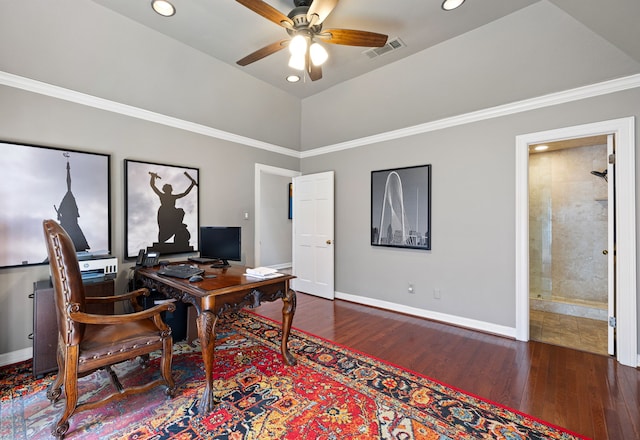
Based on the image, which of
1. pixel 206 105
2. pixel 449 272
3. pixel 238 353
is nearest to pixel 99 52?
pixel 206 105

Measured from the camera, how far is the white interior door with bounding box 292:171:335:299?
4643 mm

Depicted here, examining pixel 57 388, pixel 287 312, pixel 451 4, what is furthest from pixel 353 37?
pixel 57 388

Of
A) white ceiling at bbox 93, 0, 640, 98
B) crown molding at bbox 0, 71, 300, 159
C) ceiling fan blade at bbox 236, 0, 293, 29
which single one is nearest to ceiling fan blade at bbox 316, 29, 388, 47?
ceiling fan blade at bbox 236, 0, 293, 29

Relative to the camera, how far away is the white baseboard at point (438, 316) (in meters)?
3.20

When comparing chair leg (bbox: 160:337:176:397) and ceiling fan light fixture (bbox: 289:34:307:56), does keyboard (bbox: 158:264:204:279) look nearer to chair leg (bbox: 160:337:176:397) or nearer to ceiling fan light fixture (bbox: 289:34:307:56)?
chair leg (bbox: 160:337:176:397)

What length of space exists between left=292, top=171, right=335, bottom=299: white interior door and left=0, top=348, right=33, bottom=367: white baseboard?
3.39 metres

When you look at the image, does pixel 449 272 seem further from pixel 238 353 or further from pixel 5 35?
pixel 5 35

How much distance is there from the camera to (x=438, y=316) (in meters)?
3.65

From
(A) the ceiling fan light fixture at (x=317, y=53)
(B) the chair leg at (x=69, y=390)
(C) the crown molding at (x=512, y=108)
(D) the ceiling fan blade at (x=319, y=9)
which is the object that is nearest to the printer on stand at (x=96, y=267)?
(B) the chair leg at (x=69, y=390)

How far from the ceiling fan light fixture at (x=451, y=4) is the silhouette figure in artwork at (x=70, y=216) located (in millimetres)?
3938

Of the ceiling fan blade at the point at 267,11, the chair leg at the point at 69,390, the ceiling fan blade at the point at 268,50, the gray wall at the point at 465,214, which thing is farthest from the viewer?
the gray wall at the point at 465,214

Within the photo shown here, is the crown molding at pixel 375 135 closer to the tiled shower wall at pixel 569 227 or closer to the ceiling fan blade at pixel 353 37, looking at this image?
the ceiling fan blade at pixel 353 37

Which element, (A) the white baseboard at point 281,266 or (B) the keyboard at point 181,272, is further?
(A) the white baseboard at point 281,266

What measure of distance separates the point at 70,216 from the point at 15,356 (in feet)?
4.33
